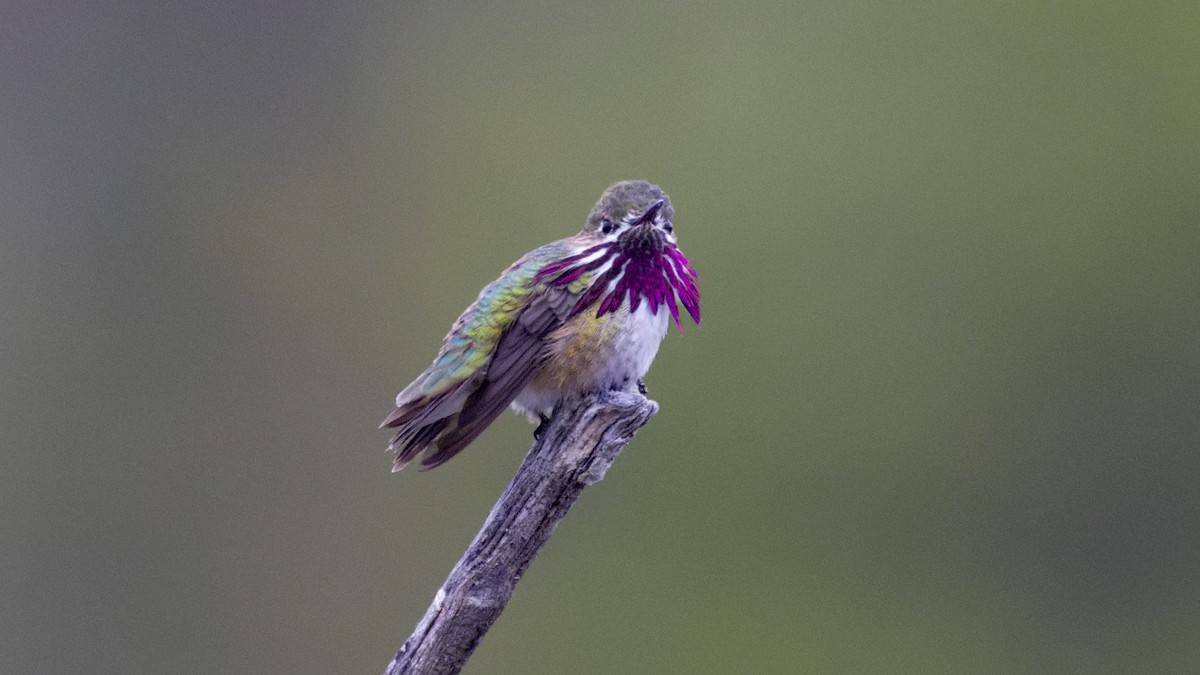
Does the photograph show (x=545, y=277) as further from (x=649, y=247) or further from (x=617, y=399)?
(x=617, y=399)

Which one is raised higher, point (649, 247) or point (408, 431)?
point (649, 247)

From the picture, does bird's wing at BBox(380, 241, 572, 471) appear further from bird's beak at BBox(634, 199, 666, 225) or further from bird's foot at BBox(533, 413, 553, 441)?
bird's beak at BBox(634, 199, 666, 225)

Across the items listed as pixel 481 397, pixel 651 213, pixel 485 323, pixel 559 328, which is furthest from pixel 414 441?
pixel 651 213

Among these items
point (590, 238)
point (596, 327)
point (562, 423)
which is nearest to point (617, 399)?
point (562, 423)

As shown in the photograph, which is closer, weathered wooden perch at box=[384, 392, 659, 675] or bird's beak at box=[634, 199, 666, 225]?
weathered wooden perch at box=[384, 392, 659, 675]

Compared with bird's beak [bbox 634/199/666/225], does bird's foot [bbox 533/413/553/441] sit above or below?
below

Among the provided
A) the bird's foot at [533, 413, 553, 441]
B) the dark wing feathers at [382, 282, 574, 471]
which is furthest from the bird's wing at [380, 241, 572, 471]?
the bird's foot at [533, 413, 553, 441]

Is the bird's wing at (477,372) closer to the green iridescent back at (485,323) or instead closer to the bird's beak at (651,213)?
the green iridescent back at (485,323)
